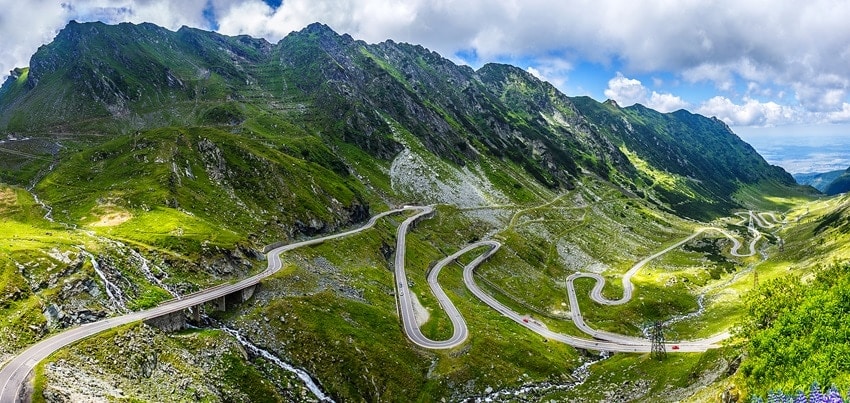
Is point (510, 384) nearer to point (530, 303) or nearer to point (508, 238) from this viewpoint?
point (530, 303)

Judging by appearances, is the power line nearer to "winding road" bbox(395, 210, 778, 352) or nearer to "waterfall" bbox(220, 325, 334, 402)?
"winding road" bbox(395, 210, 778, 352)

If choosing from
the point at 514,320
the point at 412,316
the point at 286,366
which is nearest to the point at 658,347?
the point at 514,320

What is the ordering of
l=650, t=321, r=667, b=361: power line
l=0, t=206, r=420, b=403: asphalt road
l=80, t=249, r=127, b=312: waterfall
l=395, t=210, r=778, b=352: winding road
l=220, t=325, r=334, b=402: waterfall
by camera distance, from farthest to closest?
l=650, t=321, r=667, b=361: power line < l=395, t=210, r=778, b=352: winding road < l=220, t=325, r=334, b=402: waterfall < l=80, t=249, r=127, b=312: waterfall < l=0, t=206, r=420, b=403: asphalt road

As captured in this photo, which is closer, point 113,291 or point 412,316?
point 113,291

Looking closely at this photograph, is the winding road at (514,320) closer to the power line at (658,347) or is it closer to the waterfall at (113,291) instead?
the power line at (658,347)

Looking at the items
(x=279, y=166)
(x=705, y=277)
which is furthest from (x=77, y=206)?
(x=705, y=277)

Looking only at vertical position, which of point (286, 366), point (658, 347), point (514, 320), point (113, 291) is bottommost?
point (658, 347)

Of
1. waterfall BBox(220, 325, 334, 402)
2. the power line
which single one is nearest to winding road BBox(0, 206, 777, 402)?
the power line

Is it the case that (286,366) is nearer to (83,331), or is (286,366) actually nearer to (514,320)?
(83,331)

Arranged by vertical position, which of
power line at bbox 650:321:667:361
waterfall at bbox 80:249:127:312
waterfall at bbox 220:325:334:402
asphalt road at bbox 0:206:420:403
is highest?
waterfall at bbox 80:249:127:312

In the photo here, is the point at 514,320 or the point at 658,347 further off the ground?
the point at 514,320

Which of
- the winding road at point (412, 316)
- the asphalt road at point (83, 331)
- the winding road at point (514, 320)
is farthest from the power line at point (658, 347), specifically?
the asphalt road at point (83, 331)
